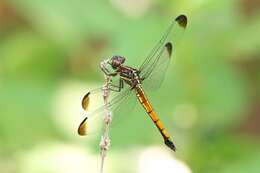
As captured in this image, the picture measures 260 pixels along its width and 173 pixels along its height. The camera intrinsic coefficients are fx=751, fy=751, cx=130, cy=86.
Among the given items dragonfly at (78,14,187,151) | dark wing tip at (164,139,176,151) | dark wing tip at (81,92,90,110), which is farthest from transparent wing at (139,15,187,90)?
dark wing tip at (81,92,90,110)

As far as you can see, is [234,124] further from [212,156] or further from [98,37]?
[98,37]

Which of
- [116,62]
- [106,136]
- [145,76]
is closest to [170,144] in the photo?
[145,76]

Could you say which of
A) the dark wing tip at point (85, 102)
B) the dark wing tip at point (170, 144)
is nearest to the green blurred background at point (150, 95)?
the dark wing tip at point (170, 144)

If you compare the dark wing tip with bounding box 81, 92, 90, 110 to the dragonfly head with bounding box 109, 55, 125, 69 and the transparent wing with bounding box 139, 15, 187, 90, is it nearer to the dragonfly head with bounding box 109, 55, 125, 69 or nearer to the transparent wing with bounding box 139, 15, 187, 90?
the dragonfly head with bounding box 109, 55, 125, 69

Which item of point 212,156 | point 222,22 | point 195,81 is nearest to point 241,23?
point 222,22

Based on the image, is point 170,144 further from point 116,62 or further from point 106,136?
point 106,136

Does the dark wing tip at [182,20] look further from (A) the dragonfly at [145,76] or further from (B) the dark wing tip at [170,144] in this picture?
(B) the dark wing tip at [170,144]
